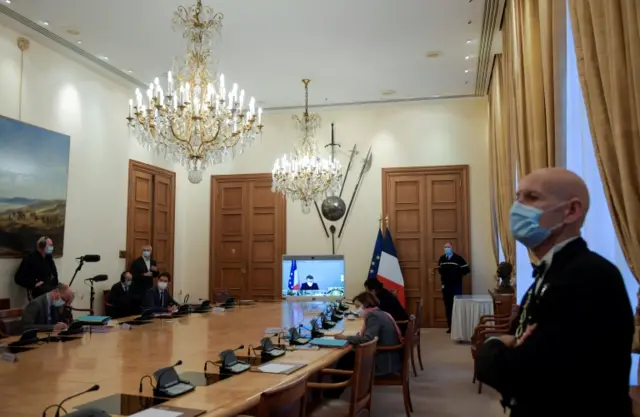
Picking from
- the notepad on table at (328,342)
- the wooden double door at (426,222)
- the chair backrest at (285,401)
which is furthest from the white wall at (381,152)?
the chair backrest at (285,401)

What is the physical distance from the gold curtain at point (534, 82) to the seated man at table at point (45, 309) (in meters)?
4.53

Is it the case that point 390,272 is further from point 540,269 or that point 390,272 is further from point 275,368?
point 540,269

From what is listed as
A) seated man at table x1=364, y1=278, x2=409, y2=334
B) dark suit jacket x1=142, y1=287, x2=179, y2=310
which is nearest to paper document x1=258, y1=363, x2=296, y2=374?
seated man at table x1=364, y1=278, x2=409, y2=334

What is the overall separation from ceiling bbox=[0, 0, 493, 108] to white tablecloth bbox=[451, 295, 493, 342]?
394cm

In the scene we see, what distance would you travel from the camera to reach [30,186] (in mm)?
7902

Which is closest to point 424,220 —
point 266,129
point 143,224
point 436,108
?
point 436,108

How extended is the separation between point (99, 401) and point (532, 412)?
2.01 metres

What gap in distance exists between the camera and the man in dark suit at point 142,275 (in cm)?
851

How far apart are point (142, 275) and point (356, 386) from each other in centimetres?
623

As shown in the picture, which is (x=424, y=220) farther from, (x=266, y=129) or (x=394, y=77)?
(x=266, y=129)

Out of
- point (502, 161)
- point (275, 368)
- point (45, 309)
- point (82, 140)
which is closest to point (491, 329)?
point (502, 161)

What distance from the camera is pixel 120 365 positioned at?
3.43 meters

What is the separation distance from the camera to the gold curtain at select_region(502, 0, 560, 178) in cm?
422

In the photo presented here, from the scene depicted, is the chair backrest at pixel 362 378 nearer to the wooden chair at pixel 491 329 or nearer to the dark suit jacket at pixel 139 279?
the wooden chair at pixel 491 329
